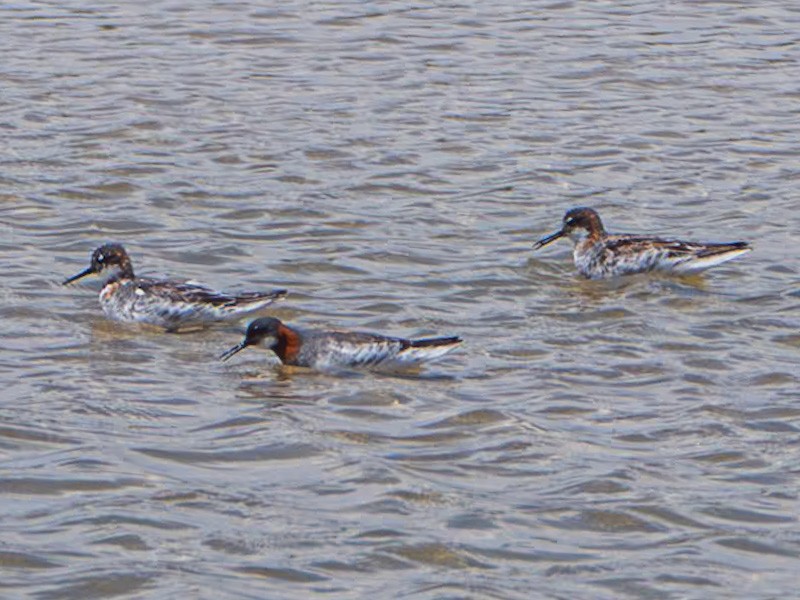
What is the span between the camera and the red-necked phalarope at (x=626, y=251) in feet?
59.7

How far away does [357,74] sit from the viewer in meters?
25.8

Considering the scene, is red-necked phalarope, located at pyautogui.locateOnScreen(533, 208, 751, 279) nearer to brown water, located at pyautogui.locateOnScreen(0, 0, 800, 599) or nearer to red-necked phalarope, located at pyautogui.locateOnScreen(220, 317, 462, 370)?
brown water, located at pyautogui.locateOnScreen(0, 0, 800, 599)

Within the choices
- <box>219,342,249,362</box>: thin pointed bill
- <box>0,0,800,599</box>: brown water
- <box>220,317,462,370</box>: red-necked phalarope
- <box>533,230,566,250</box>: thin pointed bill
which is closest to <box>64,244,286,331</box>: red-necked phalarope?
<box>0,0,800,599</box>: brown water

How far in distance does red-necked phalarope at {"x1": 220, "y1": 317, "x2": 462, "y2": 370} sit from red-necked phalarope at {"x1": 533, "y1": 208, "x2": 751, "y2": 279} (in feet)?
11.1

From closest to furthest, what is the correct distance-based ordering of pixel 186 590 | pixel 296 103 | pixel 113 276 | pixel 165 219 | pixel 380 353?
pixel 186 590 < pixel 380 353 < pixel 113 276 < pixel 165 219 < pixel 296 103

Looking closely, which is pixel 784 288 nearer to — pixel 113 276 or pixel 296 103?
pixel 113 276

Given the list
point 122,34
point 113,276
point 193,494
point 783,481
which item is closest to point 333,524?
point 193,494

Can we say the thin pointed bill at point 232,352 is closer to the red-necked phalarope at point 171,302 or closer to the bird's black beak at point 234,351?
the bird's black beak at point 234,351

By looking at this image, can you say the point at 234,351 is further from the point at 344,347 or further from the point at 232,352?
the point at 344,347

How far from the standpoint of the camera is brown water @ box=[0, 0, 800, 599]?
11938 millimetres

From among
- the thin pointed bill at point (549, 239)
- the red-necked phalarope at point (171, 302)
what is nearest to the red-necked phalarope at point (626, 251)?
the thin pointed bill at point (549, 239)

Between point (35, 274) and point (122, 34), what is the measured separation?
10.1m

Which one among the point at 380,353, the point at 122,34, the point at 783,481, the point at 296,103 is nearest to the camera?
the point at 783,481

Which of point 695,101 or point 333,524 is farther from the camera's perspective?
point 695,101
